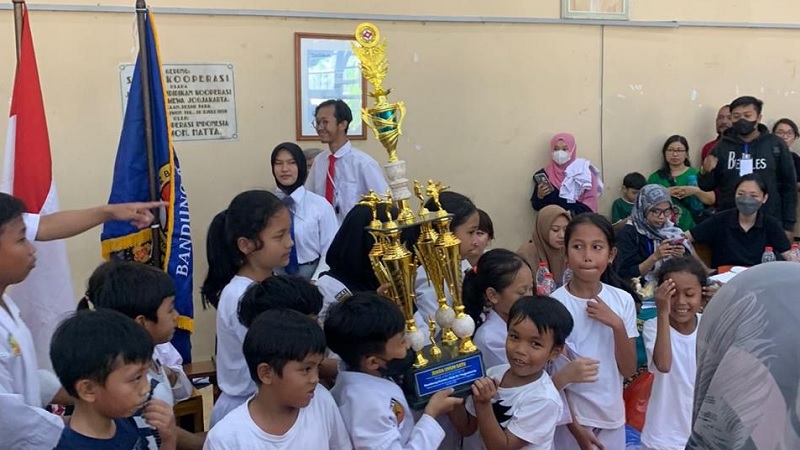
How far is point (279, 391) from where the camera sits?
1.96 metres

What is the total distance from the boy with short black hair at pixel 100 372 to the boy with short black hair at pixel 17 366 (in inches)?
2.9

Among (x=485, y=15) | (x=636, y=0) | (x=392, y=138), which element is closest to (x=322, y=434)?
(x=392, y=138)

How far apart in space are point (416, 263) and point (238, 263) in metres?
0.57

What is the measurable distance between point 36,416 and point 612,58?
5.67 m

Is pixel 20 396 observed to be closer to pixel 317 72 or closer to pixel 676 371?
pixel 676 371

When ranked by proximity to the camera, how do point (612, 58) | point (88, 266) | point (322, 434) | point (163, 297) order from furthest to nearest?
point (612, 58)
point (88, 266)
point (163, 297)
point (322, 434)

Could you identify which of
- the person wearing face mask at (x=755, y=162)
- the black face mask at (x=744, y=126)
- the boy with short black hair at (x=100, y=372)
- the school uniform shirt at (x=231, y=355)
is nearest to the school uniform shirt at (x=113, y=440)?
the boy with short black hair at (x=100, y=372)

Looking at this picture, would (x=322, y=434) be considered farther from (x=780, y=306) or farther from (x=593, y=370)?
(x=780, y=306)

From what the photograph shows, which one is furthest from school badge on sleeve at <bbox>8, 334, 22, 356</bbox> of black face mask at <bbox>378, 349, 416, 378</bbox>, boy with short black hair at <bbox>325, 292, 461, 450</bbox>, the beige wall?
the beige wall

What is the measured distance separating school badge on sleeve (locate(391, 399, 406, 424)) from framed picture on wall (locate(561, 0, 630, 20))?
15.8 feet

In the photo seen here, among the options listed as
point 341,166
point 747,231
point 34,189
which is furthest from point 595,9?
point 34,189

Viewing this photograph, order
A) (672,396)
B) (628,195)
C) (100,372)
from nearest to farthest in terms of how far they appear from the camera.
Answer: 1. (100,372)
2. (672,396)
3. (628,195)

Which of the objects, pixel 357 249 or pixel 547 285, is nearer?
pixel 357 249

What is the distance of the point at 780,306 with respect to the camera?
1.28 meters
